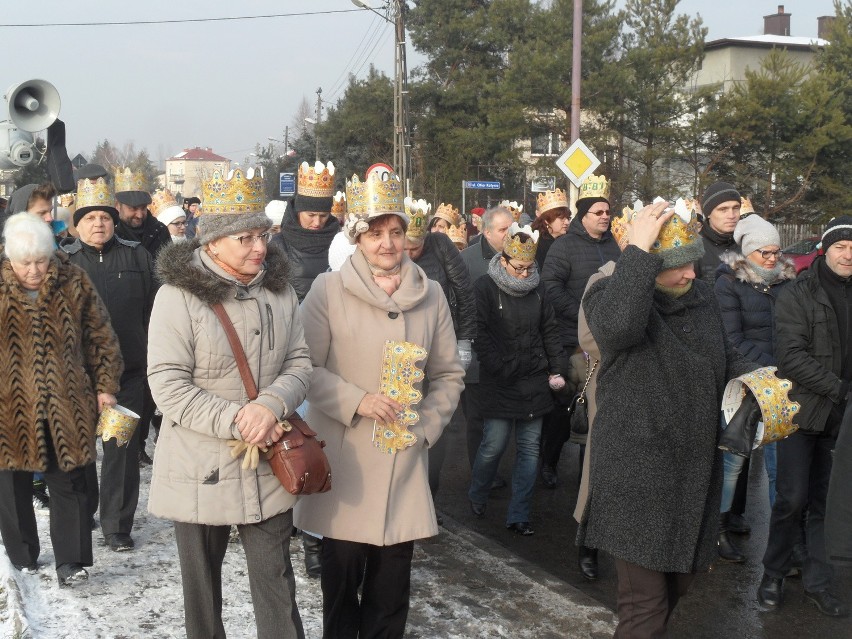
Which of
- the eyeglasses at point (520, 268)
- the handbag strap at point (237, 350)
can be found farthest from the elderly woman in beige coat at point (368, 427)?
the eyeglasses at point (520, 268)

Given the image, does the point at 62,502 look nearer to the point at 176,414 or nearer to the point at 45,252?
the point at 45,252

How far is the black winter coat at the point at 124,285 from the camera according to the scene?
273 inches

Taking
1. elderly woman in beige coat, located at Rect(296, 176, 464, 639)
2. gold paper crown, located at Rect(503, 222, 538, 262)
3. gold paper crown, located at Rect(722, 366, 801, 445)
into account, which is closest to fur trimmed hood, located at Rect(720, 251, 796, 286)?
gold paper crown, located at Rect(503, 222, 538, 262)

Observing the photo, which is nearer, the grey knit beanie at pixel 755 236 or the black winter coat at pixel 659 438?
the black winter coat at pixel 659 438

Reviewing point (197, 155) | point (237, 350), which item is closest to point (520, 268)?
point (237, 350)

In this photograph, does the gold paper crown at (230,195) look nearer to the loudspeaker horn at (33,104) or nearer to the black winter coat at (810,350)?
the black winter coat at (810,350)

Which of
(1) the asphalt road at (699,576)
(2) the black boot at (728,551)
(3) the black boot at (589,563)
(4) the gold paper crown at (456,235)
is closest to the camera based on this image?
(1) the asphalt road at (699,576)

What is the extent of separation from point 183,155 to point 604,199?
589 feet

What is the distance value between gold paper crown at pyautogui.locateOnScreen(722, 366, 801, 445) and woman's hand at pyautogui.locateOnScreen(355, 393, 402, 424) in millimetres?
1307

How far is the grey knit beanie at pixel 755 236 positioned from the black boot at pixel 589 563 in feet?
6.74

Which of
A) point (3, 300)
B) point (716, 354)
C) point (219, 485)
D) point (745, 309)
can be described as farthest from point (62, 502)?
point (745, 309)

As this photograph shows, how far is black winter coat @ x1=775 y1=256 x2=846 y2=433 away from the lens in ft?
18.3

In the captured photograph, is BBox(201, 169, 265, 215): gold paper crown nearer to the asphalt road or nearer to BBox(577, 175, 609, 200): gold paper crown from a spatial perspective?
the asphalt road

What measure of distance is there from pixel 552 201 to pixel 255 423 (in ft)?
21.9
